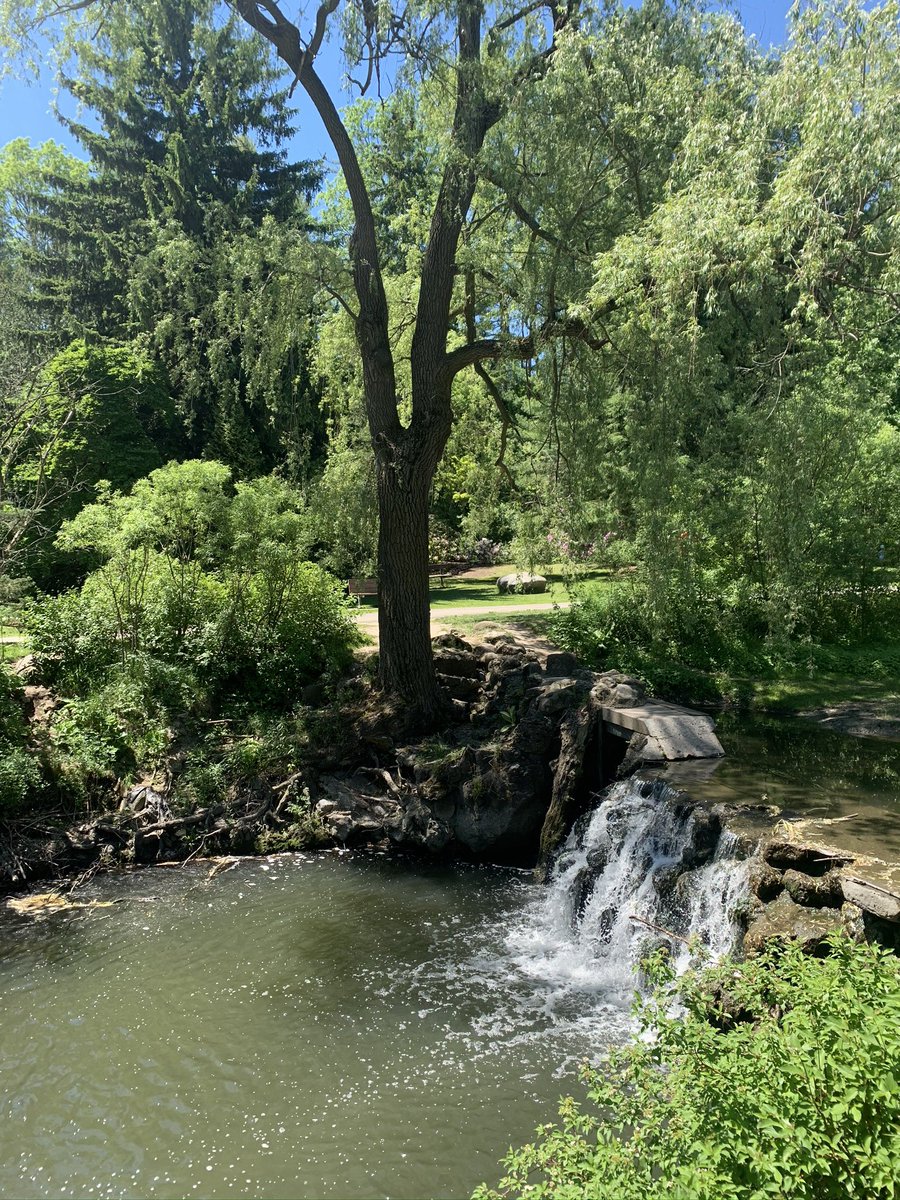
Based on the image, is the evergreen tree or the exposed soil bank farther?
the evergreen tree

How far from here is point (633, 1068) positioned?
323 cm

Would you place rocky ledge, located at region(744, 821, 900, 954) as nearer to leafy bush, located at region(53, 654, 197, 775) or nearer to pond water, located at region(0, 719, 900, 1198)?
pond water, located at region(0, 719, 900, 1198)

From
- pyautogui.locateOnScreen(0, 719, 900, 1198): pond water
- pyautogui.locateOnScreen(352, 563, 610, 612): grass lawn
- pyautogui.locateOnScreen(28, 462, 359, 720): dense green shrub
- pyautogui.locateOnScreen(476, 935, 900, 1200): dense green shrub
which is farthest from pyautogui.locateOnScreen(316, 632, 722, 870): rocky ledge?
pyautogui.locateOnScreen(352, 563, 610, 612): grass lawn

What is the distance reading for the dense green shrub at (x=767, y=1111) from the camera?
8.34ft

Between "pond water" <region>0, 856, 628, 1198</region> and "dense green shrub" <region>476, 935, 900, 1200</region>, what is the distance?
72.0 inches

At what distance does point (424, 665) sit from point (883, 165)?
7210mm

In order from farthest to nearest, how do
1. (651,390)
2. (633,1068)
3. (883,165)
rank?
(651,390)
(883,165)
(633,1068)

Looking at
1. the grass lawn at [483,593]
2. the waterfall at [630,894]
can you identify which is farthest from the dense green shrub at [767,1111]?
the grass lawn at [483,593]

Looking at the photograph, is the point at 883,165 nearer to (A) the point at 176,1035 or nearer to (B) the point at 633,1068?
(B) the point at 633,1068

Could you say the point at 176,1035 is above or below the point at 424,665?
below

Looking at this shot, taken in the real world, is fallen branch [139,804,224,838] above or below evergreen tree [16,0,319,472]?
below

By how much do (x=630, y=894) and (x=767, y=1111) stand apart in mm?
4758

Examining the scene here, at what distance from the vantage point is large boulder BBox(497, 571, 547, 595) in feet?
72.3

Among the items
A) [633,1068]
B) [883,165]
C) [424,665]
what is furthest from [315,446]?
[633,1068]
